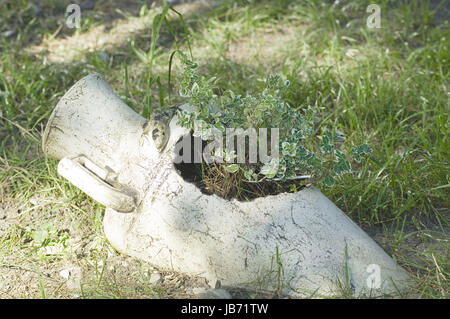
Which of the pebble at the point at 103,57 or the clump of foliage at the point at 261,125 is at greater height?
the clump of foliage at the point at 261,125

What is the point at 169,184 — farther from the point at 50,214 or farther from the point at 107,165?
the point at 50,214

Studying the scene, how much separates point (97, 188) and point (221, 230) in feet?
1.63


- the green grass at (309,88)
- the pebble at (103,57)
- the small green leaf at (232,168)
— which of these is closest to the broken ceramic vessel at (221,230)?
the small green leaf at (232,168)

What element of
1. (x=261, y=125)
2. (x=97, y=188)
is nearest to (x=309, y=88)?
(x=261, y=125)

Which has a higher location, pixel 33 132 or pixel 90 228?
pixel 33 132

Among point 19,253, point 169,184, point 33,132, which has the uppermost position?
point 169,184

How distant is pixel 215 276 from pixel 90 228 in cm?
78

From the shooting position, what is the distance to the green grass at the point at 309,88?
2.56 meters

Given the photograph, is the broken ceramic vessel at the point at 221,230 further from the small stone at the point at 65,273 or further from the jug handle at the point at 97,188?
the small stone at the point at 65,273

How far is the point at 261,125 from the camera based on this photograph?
230 cm

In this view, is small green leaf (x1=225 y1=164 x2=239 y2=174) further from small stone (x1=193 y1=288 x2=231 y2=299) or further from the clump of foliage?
small stone (x1=193 y1=288 x2=231 y2=299)

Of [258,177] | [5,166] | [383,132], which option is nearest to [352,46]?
[383,132]

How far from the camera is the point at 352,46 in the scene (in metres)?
3.65

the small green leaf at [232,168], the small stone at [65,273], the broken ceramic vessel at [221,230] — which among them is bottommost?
the small stone at [65,273]
